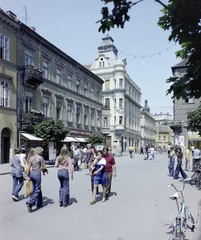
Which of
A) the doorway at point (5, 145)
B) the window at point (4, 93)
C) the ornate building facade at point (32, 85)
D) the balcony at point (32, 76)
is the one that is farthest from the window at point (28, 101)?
the doorway at point (5, 145)

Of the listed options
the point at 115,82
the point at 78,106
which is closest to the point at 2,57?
the point at 78,106

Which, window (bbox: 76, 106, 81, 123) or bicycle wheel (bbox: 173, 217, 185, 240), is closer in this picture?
bicycle wheel (bbox: 173, 217, 185, 240)

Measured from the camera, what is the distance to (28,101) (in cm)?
2550

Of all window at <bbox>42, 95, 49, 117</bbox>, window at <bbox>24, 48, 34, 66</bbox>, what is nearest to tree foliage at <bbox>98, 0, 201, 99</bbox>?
window at <bbox>24, 48, 34, 66</bbox>

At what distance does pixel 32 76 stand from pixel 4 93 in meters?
3.28

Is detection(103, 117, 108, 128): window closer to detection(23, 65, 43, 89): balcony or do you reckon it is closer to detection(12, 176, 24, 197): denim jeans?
detection(23, 65, 43, 89): balcony

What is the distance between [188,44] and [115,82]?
5228cm

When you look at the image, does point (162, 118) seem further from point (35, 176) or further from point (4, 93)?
point (35, 176)

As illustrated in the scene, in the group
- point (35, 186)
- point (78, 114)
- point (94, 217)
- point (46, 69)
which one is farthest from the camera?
point (78, 114)

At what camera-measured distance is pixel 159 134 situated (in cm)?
12200

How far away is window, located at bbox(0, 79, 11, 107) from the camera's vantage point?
2195 cm

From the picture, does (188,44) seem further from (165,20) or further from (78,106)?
(78,106)

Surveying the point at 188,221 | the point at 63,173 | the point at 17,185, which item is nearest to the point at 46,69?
the point at 17,185

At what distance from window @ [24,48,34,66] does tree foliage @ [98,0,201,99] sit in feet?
74.1
